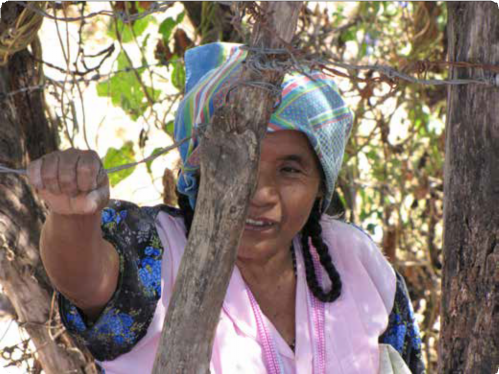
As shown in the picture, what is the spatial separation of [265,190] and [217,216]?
1.88ft

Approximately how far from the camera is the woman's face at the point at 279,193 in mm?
1771

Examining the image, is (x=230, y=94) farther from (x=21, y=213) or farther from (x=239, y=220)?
(x=21, y=213)

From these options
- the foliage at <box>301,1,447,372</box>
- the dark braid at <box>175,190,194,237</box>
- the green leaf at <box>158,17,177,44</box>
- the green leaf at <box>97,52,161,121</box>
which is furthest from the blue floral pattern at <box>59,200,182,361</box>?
the foliage at <box>301,1,447,372</box>

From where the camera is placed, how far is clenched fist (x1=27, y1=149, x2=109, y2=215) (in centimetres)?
120

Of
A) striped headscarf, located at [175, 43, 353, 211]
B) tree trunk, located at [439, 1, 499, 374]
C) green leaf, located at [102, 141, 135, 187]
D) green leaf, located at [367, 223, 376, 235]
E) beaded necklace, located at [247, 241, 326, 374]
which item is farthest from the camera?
green leaf, located at [367, 223, 376, 235]

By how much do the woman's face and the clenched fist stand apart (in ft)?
1.86

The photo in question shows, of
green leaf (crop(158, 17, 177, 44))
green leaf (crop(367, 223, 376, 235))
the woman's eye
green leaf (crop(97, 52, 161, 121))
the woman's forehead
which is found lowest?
green leaf (crop(367, 223, 376, 235))

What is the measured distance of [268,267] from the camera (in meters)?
2.01

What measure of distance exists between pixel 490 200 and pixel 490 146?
12 centimetres

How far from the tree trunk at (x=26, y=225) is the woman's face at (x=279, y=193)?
2.17 feet

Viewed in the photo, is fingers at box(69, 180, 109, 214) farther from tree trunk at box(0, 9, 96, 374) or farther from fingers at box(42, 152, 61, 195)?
tree trunk at box(0, 9, 96, 374)

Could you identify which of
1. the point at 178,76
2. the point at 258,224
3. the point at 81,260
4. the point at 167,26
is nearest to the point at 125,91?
the point at 178,76

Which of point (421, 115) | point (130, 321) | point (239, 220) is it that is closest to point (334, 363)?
point (130, 321)

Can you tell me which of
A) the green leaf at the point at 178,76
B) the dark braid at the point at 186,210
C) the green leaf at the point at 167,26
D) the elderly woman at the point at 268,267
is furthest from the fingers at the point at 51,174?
the green leaf at the point at 167,26
